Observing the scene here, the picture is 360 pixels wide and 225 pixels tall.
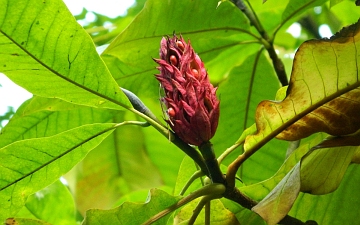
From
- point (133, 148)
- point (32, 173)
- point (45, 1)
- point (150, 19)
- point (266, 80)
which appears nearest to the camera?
point (45, 1)

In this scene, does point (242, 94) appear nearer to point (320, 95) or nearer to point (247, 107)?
point (247, 107)

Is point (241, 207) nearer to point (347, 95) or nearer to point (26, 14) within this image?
point (347, 95)

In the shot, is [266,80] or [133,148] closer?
Result: [266,80]

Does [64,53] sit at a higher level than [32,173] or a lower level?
higher

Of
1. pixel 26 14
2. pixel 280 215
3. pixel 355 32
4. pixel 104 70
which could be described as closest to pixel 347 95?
pixel 355 32

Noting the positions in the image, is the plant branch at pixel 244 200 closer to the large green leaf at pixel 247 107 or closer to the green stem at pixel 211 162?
the green stem at pixel 211 162

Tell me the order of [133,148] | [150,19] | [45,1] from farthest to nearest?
1. [133,148]
2. [150,19]
3. [45,1]

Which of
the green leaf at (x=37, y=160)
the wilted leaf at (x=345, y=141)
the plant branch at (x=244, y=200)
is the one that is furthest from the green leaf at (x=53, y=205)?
the wilted leaf at (x=345, y=141)

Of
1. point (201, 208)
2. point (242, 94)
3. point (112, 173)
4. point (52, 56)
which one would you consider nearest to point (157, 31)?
point (242, 94)
